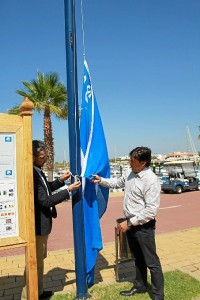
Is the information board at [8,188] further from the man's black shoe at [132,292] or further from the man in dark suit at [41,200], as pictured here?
the man's black shoe at [132,292]

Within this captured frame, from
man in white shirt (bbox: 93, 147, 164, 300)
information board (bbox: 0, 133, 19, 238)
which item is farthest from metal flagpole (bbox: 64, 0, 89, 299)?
information board (bbox: 0, 133, 19, 238)

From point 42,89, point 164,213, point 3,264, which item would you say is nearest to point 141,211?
point 3,264

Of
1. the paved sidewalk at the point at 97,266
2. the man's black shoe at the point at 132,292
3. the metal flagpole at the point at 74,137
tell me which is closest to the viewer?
the metal flagpole at the point at 74,137

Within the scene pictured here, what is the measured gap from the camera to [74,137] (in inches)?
→ 144

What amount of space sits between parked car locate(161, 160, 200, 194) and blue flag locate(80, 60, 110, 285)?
49.7ft

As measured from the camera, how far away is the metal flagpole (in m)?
3.63

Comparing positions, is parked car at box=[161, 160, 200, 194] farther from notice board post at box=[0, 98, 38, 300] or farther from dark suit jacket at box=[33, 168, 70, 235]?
notice board post at box=[0, 98, 38, 300]

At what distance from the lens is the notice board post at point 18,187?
295cm

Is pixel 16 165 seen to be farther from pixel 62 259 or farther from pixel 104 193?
pixel 62 259

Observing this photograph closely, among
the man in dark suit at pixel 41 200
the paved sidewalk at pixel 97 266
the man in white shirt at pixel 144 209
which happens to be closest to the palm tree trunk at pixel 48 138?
the paved sidewalk at pixel 97 266

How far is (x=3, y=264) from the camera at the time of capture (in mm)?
5340

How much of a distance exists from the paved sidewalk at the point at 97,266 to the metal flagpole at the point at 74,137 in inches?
25.0

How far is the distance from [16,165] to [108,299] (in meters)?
2.02

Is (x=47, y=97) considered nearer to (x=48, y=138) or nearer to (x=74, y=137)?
(x=48, y=138)
